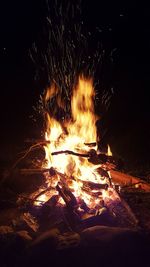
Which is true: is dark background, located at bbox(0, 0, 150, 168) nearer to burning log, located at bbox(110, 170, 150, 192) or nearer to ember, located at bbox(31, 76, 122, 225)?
burning log, located at bbox(110, 170, 150, 192)

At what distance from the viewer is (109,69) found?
495 inches

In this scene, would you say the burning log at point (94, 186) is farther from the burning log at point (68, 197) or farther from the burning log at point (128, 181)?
the burning log at point (128, 181)

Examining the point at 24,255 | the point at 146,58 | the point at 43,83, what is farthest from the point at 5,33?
the point at 24,255

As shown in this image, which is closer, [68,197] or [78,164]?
[68,197]

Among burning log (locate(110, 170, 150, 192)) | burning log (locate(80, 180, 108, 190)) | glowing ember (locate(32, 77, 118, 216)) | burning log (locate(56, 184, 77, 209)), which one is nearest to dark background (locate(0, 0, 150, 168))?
burning log (locate(110, 170, 150, 192))

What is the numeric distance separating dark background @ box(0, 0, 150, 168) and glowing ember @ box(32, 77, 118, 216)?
389cm

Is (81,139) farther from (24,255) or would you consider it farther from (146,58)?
(146,58)

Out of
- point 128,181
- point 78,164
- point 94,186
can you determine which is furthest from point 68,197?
point 128,181

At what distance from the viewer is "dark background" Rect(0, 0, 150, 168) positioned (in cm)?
1083

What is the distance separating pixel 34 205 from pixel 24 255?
130 centimetres

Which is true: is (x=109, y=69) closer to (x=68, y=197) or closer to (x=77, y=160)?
(x=77, y=160)

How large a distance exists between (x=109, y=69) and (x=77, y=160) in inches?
296

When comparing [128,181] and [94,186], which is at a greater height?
[128,181]

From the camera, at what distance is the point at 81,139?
600 centimetres
